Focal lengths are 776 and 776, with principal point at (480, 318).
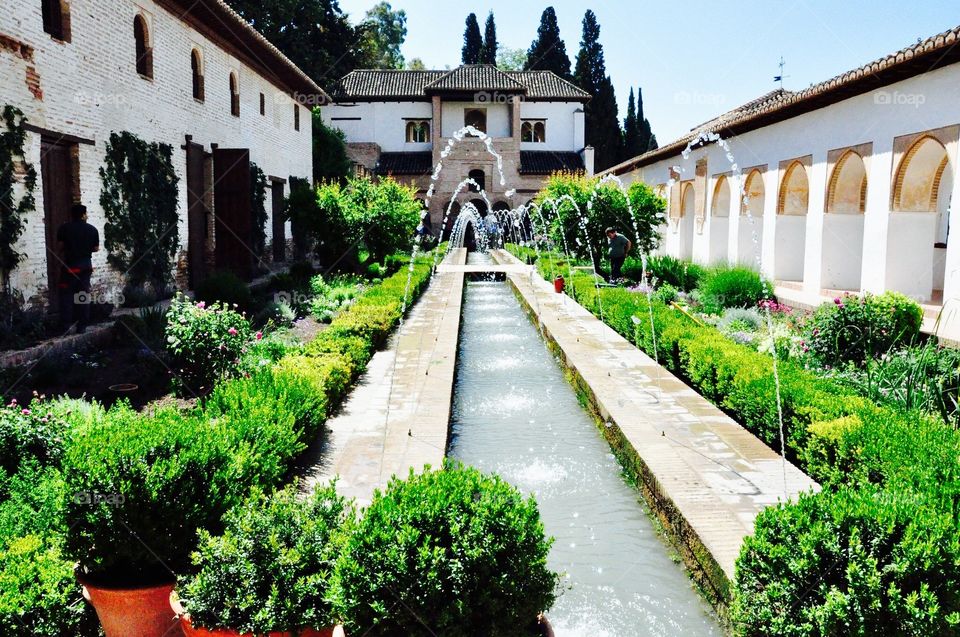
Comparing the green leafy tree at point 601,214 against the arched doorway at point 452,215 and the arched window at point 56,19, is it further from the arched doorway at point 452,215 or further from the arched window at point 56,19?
the arched doorway at point 452,215

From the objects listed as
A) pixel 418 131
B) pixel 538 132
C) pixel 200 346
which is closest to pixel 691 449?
pixel 200 346

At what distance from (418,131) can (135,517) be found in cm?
3998

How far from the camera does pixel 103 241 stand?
11.5 m

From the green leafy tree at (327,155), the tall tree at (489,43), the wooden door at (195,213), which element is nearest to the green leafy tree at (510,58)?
the tall tree at (489,43)

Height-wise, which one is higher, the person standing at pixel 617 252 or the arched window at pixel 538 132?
the arched window at pixel 538 132

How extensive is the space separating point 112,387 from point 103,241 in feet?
17.1

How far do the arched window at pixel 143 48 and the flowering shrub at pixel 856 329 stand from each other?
1097cm

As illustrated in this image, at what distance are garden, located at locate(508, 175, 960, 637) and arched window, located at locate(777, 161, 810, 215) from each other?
4386 millimetres

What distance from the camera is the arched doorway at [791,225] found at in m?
15.1

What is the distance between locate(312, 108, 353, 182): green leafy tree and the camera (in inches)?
1252

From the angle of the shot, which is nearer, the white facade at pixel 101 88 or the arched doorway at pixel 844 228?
the white facade at pixel 101 88

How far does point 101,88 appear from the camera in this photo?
36.8ft

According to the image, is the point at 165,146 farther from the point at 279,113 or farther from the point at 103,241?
the point at 279,113

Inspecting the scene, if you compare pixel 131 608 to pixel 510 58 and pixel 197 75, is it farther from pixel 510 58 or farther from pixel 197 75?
pixel 510 58
